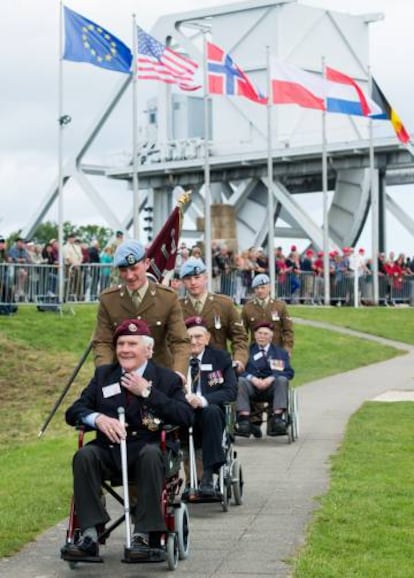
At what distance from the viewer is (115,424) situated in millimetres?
9891

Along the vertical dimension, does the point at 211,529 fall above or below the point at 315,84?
below

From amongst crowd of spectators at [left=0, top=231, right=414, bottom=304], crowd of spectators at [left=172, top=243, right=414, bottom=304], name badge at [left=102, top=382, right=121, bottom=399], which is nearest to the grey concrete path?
name badge at [left=102, top=382, right=121, bottom=399]

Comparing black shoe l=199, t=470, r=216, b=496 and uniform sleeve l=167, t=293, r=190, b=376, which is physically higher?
uniform sleeve l=167, t=293, r=190, b=376

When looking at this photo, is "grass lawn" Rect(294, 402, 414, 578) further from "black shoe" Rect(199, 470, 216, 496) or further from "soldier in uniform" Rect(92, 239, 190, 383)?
"soldier in uniform" Rect(92, 239, 190, 383)

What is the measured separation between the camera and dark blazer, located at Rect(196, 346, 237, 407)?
1323 cm

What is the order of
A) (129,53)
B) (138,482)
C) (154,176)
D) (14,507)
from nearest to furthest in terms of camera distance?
(138,482) < (14,507) < (129,53) < (154,176)

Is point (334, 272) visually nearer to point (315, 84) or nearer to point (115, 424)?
point (315, 84)

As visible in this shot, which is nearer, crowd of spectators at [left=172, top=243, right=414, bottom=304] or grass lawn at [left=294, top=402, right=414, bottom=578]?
grass lawn at [left=294, top=402, right=414, bottom=578]

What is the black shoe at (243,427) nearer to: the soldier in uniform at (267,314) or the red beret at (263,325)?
the red beret at (263,325)

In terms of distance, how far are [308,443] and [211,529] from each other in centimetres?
675

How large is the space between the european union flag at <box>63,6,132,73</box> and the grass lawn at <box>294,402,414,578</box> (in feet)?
60.3

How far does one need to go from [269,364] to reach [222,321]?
3132 millimetres

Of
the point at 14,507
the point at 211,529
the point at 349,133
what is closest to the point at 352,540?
the point at 211,529

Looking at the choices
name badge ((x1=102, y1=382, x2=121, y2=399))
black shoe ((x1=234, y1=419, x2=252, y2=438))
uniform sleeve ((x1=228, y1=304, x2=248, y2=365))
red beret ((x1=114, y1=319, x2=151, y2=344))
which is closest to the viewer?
red beret ((x1=114, y1=319, x2=151, y2=344))
